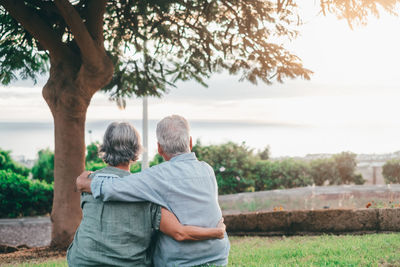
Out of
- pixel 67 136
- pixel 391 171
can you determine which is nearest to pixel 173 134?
pixel 67 136

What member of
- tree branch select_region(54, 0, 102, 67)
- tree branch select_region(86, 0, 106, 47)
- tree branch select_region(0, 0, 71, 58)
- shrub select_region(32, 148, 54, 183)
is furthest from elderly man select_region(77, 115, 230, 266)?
shrub select_region(32, 148, 54, 183)

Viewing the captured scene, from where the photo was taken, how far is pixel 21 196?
14.1 m

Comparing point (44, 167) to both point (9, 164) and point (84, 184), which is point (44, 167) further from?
point (84, 184)

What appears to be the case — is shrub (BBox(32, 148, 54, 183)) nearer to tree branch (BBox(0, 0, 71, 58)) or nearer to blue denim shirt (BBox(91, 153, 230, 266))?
tree branch (BBox(0, 0, 71, 58))

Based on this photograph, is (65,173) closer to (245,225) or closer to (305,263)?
(245,225)

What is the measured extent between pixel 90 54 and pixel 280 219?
484 cm

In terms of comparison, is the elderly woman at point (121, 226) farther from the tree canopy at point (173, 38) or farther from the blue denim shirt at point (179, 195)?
the tree canopy at point (173, 38)

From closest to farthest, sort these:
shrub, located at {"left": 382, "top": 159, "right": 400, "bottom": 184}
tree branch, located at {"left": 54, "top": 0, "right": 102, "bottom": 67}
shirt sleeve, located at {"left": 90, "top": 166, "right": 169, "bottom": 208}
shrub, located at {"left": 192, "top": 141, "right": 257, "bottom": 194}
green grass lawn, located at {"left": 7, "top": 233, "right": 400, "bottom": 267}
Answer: shirt sleeve, located at {"left": 90, "top": 166, "right": 169, "bottom": 208} → green grass lawn, located at {"left": 7, "top": 233, "right": 400, "bottom": 267} → tree branch, located at {"left": 54, "top": 0, "right": 102, "bottom": 67} → shrub, located at {"left": 192, "top": 141, "right": 257, "bottom": 194} → shrub, located at {"left": 382, "top": 159, "right": 400, "bottom": 184}

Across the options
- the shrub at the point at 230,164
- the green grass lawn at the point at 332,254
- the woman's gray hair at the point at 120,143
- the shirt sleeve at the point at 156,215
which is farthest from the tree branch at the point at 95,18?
the shrub at the point at 230,164

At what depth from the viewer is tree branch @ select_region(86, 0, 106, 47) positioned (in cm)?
862

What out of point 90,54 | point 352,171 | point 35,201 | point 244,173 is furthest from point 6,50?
point 352,171

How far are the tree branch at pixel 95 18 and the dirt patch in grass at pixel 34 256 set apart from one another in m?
4.15

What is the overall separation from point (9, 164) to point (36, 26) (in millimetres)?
9131

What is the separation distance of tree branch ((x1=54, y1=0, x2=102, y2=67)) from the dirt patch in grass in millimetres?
3636
